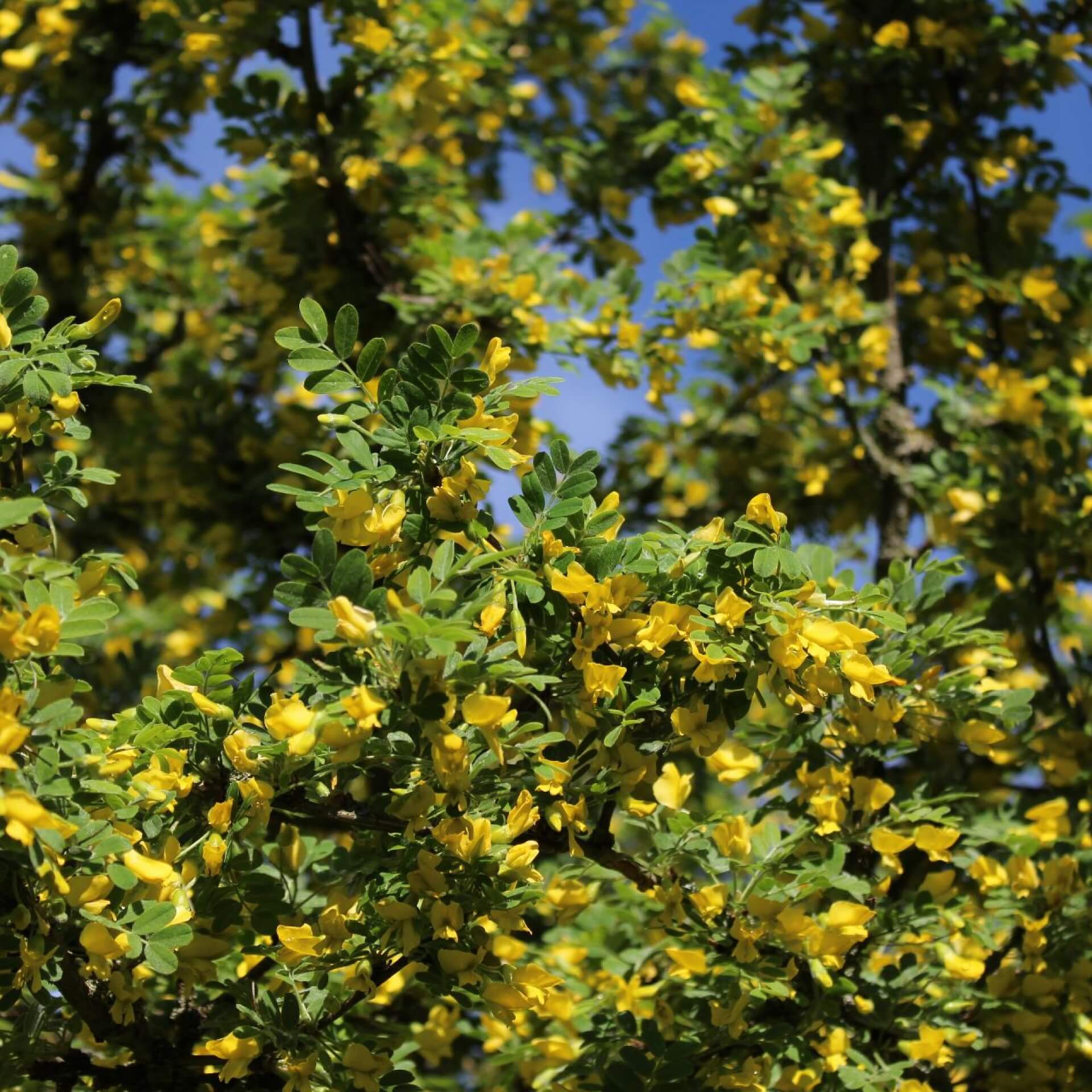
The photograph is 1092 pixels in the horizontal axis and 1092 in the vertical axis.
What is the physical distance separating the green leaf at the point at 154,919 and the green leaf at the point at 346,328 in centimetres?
68

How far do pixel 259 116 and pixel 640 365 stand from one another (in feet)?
3.59

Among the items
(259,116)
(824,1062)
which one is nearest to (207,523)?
(259,116)

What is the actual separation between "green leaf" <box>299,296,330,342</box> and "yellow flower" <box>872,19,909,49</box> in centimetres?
216

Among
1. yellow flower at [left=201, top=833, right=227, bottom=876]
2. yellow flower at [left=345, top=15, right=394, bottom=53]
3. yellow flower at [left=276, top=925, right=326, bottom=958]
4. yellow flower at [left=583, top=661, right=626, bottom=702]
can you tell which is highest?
yellow flower at [left=345, top=15, right=394, bottom=53]

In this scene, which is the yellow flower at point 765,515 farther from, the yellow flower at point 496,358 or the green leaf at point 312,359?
the green leaf at point 312,359

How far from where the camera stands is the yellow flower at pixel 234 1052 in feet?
4.81

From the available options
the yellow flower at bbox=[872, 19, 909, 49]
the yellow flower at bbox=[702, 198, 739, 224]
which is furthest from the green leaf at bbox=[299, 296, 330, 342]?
the yellow flower at bbox=[872, 19, 909, 49]

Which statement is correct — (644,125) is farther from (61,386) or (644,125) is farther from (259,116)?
(61,386)

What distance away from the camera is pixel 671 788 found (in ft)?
5.22

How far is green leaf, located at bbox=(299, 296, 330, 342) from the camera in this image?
1.52 m

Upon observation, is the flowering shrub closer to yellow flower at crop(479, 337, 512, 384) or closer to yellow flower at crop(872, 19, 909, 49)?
yellow flower at crop(479, 337, 512, 384)

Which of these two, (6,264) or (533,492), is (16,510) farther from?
(533,492)

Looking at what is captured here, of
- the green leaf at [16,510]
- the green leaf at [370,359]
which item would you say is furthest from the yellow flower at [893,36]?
the green leaf at [16,510]

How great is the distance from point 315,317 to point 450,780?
2.00 ft
